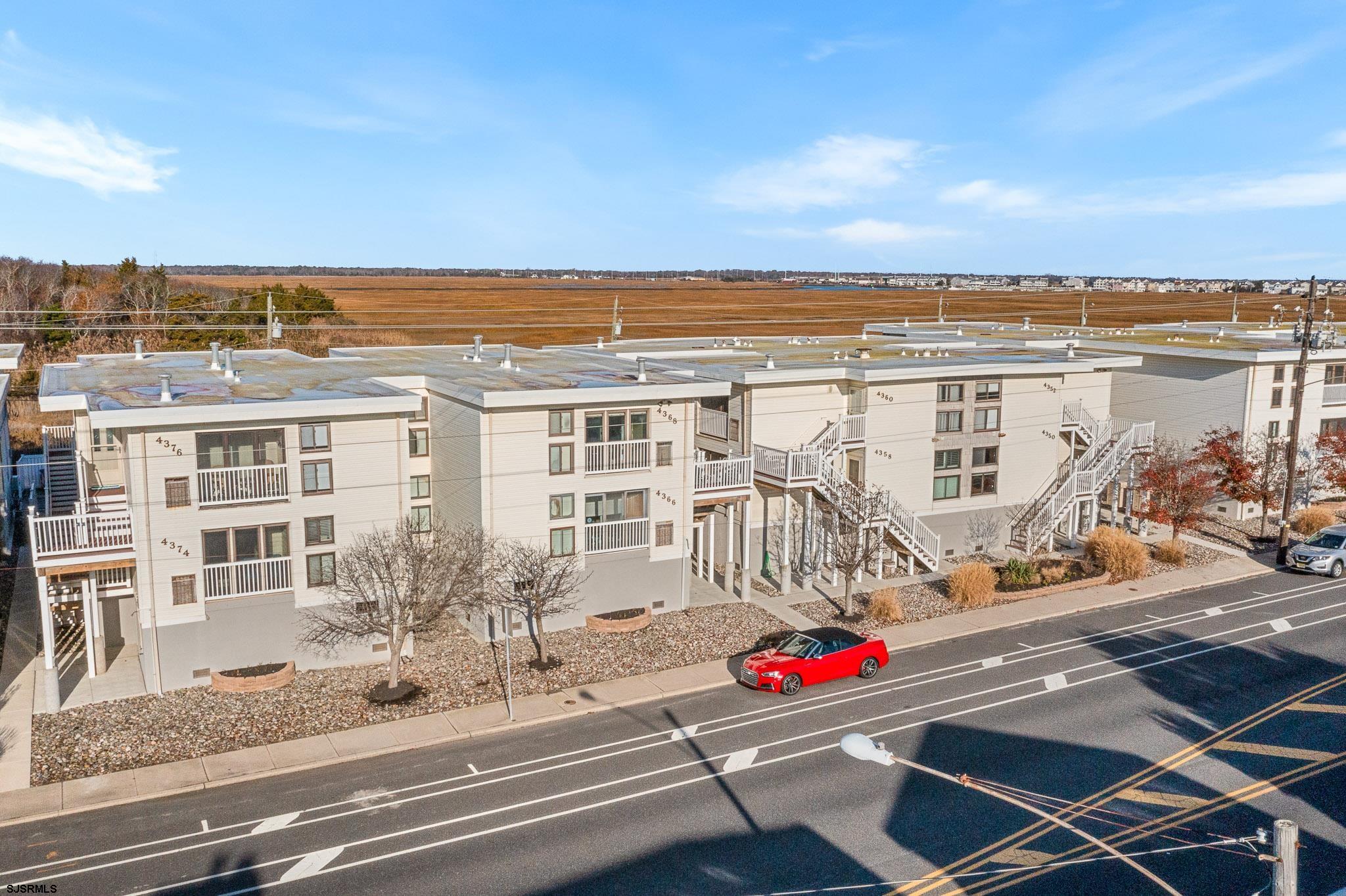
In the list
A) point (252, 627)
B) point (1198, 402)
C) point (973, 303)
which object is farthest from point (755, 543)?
point (973, 303)

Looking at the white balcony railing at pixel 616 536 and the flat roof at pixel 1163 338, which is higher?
the flat roof at pixel 1163 338

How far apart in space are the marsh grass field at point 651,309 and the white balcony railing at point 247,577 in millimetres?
61848

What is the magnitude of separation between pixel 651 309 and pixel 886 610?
119 meters

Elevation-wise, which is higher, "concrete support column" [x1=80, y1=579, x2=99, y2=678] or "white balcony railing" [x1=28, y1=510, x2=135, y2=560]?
"white balcony railing" [x1=28, y1=510, x2=135, y2=560]

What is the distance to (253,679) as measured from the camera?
2503cm

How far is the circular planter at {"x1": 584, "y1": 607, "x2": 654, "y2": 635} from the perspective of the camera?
98.5 ft

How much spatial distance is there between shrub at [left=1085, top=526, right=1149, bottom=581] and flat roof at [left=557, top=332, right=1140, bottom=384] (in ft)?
23.0

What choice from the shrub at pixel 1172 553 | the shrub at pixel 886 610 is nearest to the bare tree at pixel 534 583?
the shrub at pixel 886 610

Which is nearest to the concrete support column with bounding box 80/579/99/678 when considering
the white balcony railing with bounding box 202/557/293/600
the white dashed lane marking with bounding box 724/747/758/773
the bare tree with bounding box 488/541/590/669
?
the white balcony railing with bounding box 202/557/293/600

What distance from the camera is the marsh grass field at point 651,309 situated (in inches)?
4456

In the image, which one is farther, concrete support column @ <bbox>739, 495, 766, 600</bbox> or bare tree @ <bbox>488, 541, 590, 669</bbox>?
concrete support column @ <bbox>739, 495, 766, 600</bbox>

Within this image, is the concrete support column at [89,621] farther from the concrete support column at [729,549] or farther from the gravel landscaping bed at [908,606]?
the gravel landscaping bed at [908,606]

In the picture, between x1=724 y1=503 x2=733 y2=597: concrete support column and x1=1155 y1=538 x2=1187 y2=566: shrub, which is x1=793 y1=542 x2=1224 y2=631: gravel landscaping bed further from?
x1=1155 y1=538 x2=1187 y2=566: shrub

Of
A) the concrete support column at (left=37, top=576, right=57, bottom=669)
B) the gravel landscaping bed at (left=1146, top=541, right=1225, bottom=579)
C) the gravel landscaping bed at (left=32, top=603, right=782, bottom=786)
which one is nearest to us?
the gravel landscaping bed at (left=32, top=603, right=782, bottom=786)
